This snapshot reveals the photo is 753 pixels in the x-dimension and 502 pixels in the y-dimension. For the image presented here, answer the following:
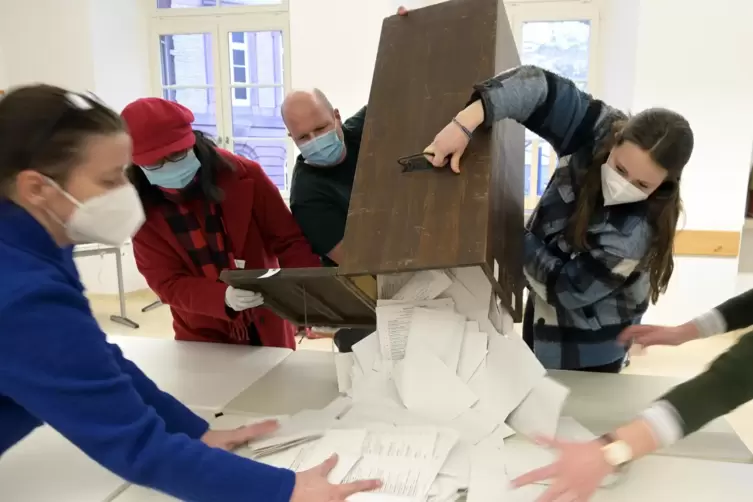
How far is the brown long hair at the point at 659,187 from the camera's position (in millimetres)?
1250

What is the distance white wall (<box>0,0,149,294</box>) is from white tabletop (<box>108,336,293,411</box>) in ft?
10.2

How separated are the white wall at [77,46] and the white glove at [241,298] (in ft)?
11.2

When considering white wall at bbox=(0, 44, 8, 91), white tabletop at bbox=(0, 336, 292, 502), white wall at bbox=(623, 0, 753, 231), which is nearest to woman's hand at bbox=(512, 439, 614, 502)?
white tabletop at bbox=(0, 336, 292, 502)

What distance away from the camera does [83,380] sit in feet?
2.76

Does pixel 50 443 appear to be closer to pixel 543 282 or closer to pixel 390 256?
pixel 390 256

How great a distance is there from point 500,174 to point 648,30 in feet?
8.01

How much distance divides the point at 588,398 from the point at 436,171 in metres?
0.65

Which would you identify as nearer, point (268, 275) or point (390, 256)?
point (390, 256)

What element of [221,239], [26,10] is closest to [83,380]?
[221,239]

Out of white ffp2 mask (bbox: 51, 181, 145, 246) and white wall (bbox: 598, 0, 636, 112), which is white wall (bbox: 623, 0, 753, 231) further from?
white ffp2 mask (bbox: 51, 181, 145, 246)

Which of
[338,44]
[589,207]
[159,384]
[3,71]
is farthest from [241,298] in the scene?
[3,71]

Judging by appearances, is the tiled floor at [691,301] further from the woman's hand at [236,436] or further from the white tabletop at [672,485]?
the white tabletop at [672,485]

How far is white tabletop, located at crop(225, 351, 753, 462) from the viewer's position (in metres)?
1.19

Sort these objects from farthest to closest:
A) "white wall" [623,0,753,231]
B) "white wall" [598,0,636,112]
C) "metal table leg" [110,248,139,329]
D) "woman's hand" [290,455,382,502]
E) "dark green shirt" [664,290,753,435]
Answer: "metal table leg" [110,248,139,329]
"white wall" [598,0,636,112]
"white wall" [623,0,753,231]
"woman's hand" [290,455,382,502]
"dark green shirt" [664,290,753,435]
